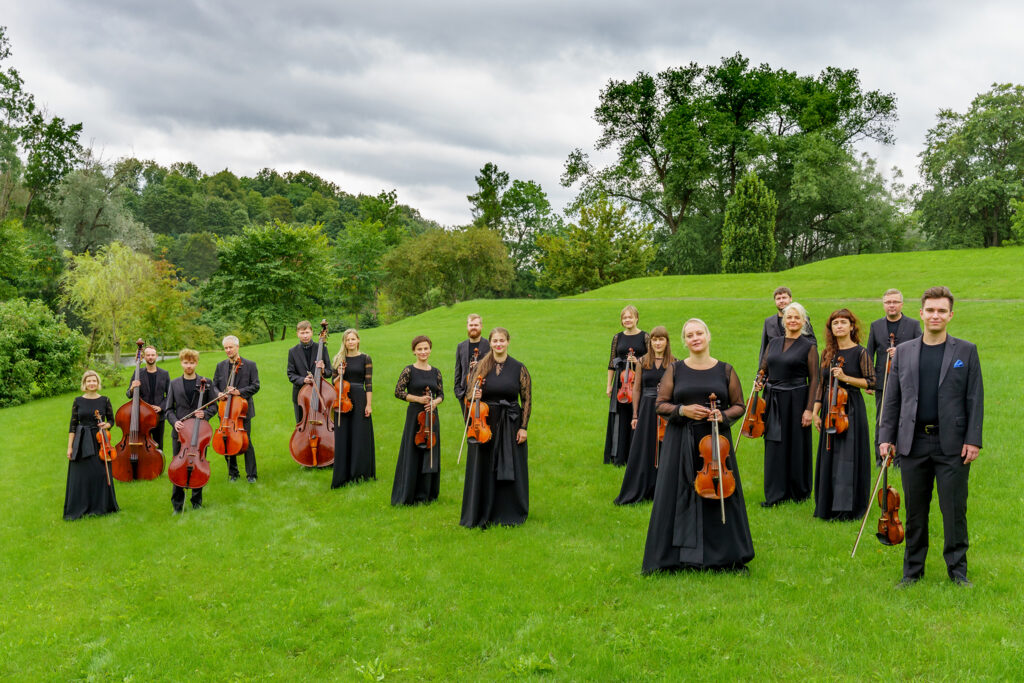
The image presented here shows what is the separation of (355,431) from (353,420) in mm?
248

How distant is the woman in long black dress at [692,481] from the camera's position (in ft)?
19.6

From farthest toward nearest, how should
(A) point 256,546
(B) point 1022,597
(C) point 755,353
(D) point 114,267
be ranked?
(D) point 114,267, (C) point 755,353, (A) point 256,546, (B) point 1022,597

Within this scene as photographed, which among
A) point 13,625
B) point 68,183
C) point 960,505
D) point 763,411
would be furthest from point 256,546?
point 68,183

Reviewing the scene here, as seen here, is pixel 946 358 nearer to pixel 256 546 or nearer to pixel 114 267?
pixel 256 546

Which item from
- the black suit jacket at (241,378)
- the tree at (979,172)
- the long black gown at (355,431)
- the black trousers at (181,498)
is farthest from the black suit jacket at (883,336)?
the tree at (979,172)

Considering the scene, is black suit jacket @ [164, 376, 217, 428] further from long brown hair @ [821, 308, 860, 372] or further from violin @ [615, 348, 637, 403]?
long brown hair @ [821, 308, 860, 372]

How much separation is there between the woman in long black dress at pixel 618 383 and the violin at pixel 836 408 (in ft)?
8.66

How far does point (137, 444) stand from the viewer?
10.6 meters

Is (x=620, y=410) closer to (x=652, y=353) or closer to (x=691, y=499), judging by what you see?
(x=652, y=353)

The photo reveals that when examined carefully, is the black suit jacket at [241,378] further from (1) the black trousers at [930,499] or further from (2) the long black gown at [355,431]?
(1) the black trousers at [930,499]

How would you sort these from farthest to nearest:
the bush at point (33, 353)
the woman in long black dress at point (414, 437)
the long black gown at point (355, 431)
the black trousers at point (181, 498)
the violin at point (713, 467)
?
the bush at point (33, 353)
the long black gown at point (355, 431)
the black trousers at point (181, 498)
the woman in long black dress at point (414, 437)
the violin at point (713, 467)

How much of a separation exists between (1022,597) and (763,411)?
3.27 metres

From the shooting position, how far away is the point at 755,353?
20.0 m

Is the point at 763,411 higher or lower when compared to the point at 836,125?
lower
